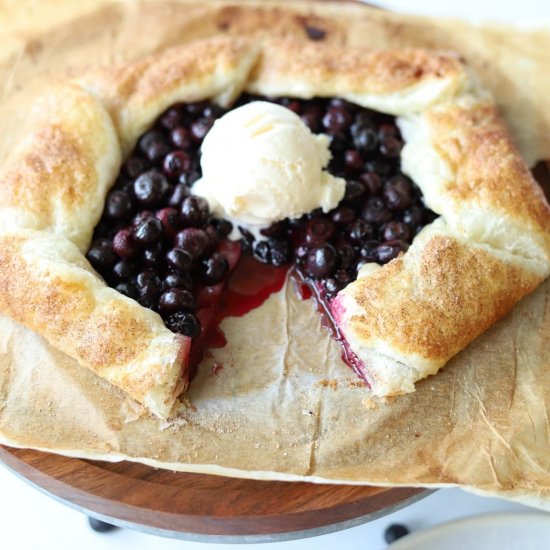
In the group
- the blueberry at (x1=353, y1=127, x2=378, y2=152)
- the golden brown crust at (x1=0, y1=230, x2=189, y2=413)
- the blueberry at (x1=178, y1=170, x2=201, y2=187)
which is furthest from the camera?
the blueberry at (x1=353, y1=127, x2=378, y2=152)

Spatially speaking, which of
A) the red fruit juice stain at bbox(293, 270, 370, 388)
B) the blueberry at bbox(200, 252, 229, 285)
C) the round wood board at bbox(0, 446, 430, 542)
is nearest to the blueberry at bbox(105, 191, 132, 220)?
the blueberry at bbox(200, 252, 229, 285)

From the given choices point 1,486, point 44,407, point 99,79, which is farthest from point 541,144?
point 1,486

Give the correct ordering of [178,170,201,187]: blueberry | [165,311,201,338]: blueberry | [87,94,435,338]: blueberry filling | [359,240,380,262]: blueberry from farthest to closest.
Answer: [178,170,201,187]: blueberry
[359,240,380,262]: blueberry
[87,94,435,338]: blueberry filling
[165,311,201,338]: blueberry

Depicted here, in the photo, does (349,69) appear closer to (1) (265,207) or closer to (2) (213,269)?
(1) (265,207)

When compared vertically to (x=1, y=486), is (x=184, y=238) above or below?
above

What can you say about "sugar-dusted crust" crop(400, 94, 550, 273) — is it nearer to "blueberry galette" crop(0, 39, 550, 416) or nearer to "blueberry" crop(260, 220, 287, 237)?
"blueberry galette" crop(0, 39, 550, 416)

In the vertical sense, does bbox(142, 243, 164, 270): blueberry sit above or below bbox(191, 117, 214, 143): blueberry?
below

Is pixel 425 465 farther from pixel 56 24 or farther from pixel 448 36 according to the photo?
pixel 56 24
